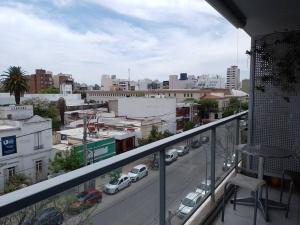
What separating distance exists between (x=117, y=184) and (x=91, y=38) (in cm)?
4594

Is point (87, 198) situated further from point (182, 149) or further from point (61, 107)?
point (61, 107)

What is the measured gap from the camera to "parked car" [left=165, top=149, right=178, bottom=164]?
1700mm

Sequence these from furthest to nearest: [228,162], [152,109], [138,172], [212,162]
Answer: [152,109]
[228,162]
[212,162]
[138,172]

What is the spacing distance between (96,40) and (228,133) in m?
44.5

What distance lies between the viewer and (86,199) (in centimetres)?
102

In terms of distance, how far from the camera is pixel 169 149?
1.71m

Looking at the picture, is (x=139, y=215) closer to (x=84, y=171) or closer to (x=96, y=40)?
(x=84, y=171)

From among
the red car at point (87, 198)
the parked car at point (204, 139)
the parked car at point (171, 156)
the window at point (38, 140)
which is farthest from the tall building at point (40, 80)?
the red car at point (87, 198)

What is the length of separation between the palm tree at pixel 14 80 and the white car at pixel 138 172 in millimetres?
23920

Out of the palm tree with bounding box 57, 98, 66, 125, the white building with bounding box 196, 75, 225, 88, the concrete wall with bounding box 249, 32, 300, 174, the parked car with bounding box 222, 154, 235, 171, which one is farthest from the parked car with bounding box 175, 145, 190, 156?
the white building with bounding box 196, 75, 225, 88

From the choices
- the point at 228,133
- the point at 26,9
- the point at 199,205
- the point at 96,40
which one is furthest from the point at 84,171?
the point at 96,40

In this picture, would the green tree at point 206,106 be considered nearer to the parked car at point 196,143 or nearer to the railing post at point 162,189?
the parked car at point 196,143

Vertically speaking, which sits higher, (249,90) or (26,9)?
(26,9)

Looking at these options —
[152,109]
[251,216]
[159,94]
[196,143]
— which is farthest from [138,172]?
[159,94]
